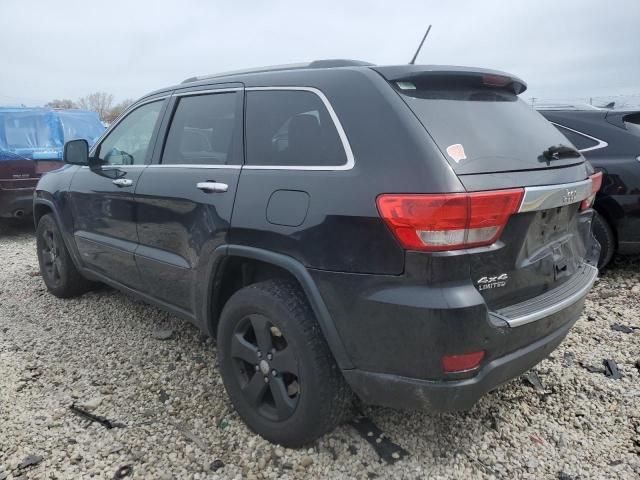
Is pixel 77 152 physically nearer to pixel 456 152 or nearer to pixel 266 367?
pixel 266 367

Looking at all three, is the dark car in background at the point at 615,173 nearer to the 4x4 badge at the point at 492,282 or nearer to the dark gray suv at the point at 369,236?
the dark gray suv at the point at 369,236

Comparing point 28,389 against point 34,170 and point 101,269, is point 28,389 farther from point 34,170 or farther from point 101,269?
point 34,170

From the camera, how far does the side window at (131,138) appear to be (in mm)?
3416

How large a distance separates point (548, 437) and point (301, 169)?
1823 millimetres

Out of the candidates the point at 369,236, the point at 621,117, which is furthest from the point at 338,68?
the point at 621,117

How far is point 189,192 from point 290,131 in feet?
2.43

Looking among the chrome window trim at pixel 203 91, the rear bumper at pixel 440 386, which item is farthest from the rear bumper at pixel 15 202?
the rear bumper at pixel 440 386

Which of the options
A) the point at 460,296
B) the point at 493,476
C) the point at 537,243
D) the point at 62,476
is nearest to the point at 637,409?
the point at 493,476

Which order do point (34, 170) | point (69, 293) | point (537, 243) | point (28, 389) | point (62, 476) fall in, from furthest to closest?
1. point (34, 170)
2. point (69, 293)
3. point (28, 389)
4. point (62, 476)
5. point (537, 243)

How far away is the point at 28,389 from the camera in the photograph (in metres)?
3.04

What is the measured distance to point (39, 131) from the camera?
747 centimetres

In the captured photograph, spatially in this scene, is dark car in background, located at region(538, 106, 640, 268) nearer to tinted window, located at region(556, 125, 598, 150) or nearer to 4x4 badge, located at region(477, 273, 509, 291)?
tinted window, located at region(556, 125, 598, 150)

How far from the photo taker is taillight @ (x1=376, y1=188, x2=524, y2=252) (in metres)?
1.85

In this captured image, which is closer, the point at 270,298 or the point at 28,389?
the point at 270,298
